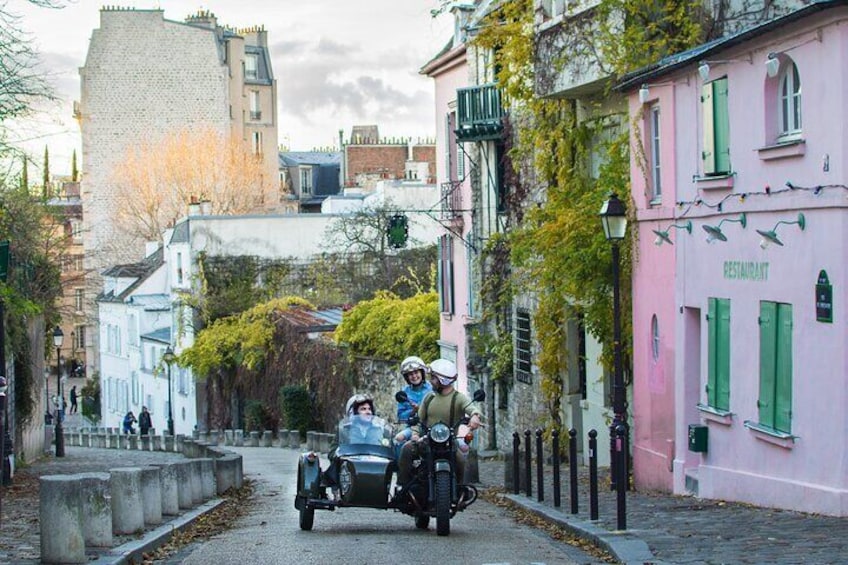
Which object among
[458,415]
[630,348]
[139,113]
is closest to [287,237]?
[139,113]

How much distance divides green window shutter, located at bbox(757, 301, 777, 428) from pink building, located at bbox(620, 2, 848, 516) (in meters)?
0.02

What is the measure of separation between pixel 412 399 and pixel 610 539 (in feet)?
12.0

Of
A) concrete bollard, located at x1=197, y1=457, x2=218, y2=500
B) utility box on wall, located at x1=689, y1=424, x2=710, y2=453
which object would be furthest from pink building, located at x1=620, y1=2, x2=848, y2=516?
concrete bollard, located at x1=197, y1=457, x2=218, y2=500

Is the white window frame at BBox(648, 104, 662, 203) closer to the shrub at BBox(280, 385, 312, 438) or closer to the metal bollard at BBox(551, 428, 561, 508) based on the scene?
the metal bollard at BBox(551, 428, 561, 508)

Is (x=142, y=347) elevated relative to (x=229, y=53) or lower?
lower

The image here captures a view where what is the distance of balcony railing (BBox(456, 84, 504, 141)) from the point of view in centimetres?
3328

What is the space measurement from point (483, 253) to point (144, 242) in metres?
55.2

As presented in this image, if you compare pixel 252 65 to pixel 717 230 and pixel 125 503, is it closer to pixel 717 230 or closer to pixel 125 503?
pixel 717 230

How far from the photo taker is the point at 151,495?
1608 cm

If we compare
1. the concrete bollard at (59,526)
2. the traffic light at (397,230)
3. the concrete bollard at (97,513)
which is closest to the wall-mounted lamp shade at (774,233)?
the concrete bollard at (97,513)

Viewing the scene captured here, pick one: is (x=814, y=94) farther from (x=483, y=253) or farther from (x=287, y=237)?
(x=287, y=237)

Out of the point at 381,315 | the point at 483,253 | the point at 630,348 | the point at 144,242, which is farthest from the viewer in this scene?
the point at 144,242

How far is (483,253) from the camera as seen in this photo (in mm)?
35750

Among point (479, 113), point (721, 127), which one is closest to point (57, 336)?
point (479, 113)
